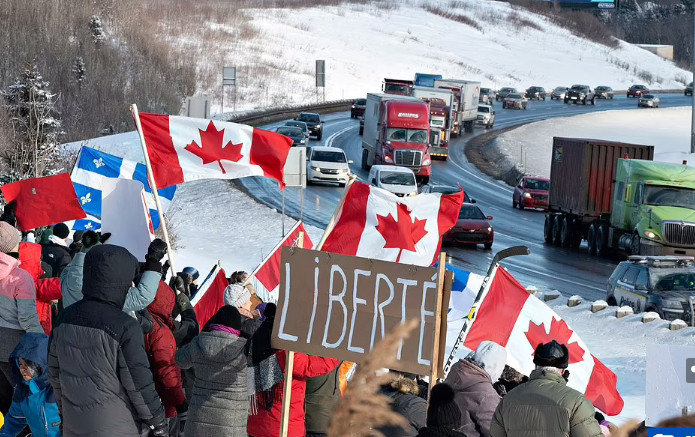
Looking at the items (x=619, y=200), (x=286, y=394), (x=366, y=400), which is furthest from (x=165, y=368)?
(x=619, y=200)

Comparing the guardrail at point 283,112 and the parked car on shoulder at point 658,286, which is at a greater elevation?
the parked car on shoulder at point 658,286

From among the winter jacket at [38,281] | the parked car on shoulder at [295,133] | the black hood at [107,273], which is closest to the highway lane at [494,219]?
the parked car on shoulder at [295,133]

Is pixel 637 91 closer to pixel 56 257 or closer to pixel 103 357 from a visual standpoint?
pixel 56 257

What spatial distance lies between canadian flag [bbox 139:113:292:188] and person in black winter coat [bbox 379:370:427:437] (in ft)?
18.4

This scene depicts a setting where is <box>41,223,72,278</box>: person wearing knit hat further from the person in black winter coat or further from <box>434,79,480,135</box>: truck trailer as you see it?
<box>434,79,480,135</box>: truck trailer

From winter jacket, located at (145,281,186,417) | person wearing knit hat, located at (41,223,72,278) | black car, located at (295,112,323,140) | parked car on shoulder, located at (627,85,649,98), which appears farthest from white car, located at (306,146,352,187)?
parked car on shoulder, located at (627,85,649,98)

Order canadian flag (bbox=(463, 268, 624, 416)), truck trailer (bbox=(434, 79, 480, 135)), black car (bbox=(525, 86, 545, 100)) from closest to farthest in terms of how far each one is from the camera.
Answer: canadian flag (bbox=(463, 268, 624, 416)), truck trailer (bbox=(434, 79, 480, 135)), black car (bbox=(525, 86, 545, 100))

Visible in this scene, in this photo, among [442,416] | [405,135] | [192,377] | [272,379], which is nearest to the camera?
[442,416]

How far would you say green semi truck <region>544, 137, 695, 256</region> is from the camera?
29578mm

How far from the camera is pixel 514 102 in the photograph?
9288 cm

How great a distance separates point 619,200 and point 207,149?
21.1 m

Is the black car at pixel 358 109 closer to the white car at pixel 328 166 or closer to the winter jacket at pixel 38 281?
the white car at pixel 328 166

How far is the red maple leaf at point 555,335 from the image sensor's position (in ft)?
30.5

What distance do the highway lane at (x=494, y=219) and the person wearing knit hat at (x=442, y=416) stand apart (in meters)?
21.3
